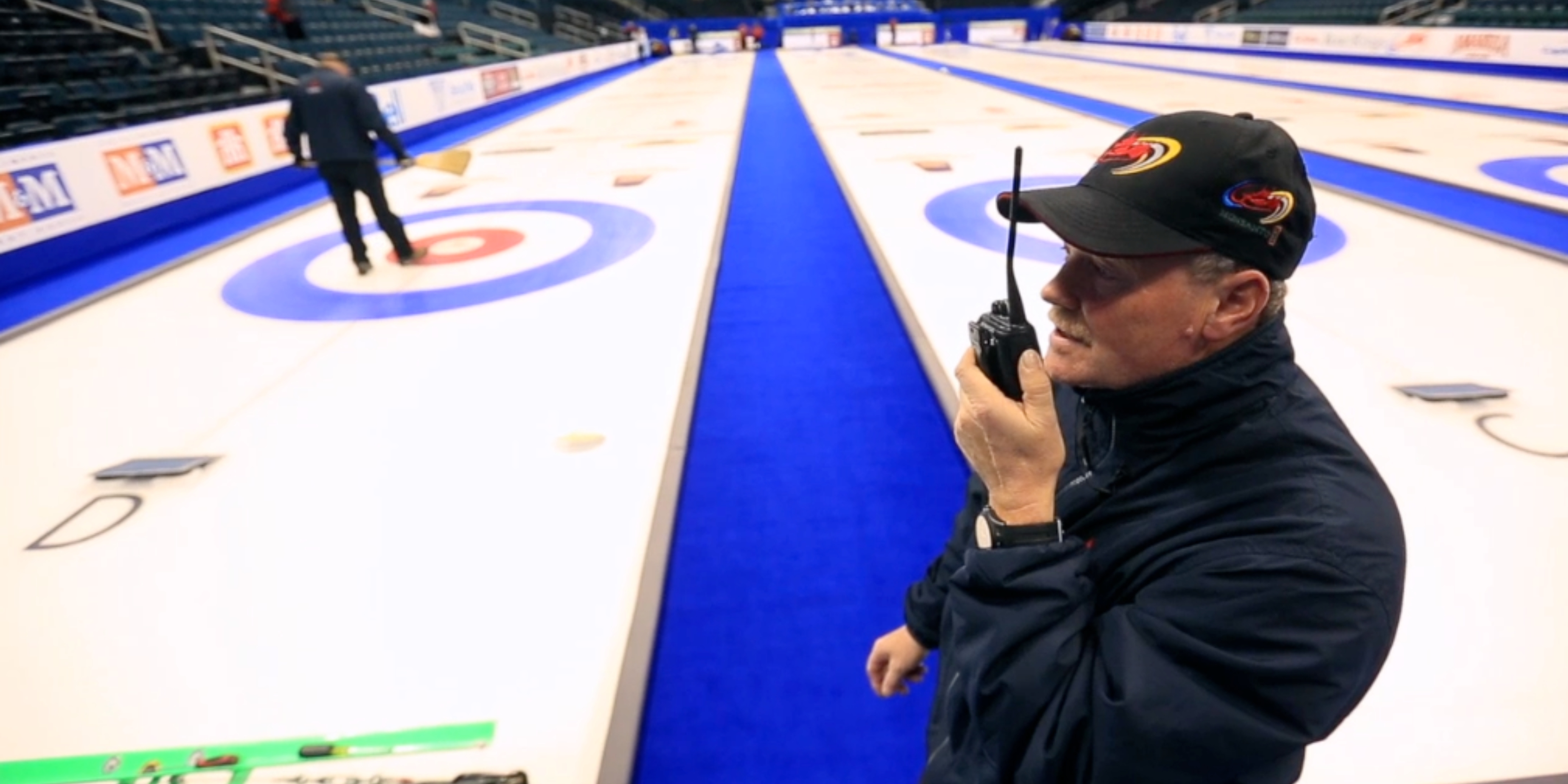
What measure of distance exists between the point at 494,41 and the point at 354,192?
18734mm

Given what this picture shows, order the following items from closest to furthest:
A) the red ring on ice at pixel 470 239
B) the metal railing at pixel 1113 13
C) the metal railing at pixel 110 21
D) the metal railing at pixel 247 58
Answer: the red ring on ice at pixel 470 239, the metal railing at pixel 110 21, the metal railing at pixel 247 58, the metal railing at pixel 1113 13

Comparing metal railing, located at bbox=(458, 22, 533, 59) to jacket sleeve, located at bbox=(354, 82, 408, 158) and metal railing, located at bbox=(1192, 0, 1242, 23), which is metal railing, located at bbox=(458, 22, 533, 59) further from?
metal railing, located at bbox=(1192, 0, 1242, 23)

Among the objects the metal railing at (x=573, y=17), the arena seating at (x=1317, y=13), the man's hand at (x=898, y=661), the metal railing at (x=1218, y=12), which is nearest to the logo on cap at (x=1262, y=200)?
the man's hand at (x=898, y=661)

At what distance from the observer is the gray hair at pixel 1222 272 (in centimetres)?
109

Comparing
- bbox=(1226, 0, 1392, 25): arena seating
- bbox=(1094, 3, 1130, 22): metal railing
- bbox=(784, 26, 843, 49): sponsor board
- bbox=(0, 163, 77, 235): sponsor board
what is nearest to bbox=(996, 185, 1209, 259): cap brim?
bbox=(0, 163, 77, 235): sponsor board

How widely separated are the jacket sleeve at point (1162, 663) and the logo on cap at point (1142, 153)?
54cm

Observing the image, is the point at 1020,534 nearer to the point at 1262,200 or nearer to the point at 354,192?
the point at 1262,200

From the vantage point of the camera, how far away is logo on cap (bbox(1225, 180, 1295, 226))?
3.45 feet

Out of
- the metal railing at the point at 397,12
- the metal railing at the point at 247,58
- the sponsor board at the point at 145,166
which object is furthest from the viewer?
the metal railing at the point at 397,12

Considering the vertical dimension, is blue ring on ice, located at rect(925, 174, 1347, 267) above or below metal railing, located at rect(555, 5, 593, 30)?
below

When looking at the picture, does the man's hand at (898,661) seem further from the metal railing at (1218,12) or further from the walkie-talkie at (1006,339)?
the metal railing at (1218,12)

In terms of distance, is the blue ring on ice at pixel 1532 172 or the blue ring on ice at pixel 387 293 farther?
the blue ring on ice at pixel 1532 172

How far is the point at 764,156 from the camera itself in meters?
10.0

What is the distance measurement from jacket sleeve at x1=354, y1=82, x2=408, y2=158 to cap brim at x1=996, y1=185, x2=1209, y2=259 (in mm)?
5543
